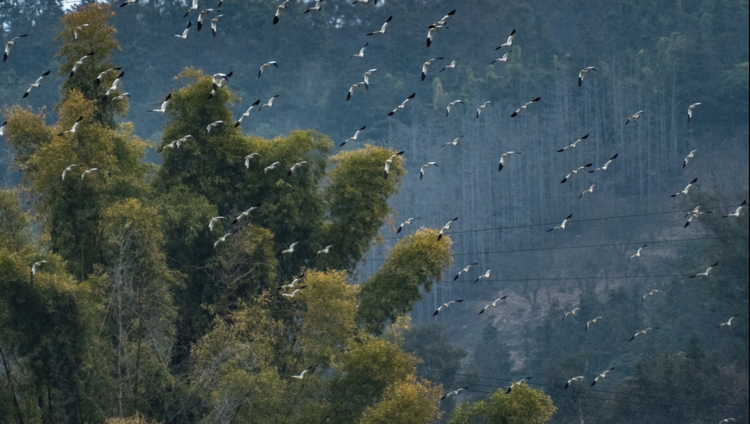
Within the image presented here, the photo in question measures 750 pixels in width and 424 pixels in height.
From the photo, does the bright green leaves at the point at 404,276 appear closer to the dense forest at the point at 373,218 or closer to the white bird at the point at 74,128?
the dense forest at the point at 373,218

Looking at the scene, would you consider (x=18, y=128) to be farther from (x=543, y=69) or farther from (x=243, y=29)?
(x=243, y=29)

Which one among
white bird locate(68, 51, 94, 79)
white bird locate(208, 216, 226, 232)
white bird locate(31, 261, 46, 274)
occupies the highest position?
white bird locate(68, 51, 94, 79)

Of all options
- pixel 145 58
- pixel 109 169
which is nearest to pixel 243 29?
pixel 145 58

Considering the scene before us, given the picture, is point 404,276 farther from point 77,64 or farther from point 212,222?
point 77,64

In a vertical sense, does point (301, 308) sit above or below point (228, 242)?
below

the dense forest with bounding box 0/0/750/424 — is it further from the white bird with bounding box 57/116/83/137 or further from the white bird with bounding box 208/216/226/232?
the white bird with bounding box 208/216/226/232

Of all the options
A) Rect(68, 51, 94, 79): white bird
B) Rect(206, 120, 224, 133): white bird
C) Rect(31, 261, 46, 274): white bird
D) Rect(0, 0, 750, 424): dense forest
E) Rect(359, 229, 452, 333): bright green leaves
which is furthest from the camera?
Rect(206, 120, 224, 133): white bird

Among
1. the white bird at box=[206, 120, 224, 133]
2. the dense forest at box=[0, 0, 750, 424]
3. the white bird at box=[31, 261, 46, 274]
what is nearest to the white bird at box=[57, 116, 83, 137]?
the dense forest at box=[0, 0, 750, 424]
